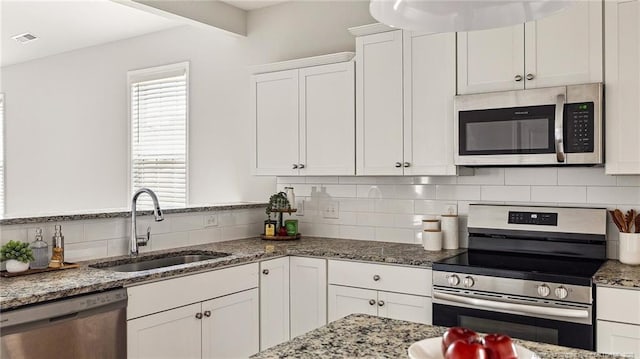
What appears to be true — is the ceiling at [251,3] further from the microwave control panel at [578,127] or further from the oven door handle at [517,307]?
the oven door handle at [517,307]

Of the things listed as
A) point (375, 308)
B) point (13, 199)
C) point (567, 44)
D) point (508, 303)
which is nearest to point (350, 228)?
point (375, 308)

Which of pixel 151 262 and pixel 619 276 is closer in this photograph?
pixel 619 276

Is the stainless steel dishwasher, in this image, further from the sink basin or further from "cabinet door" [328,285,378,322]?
"cabinet door" [328,285,378,322]

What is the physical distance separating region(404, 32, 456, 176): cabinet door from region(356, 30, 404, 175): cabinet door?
0.20ft

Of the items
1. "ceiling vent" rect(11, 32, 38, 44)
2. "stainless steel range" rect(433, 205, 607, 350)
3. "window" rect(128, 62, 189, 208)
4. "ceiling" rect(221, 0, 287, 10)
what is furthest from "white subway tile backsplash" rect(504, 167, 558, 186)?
"ceiling vent" rect(11, 32, 38, 44)

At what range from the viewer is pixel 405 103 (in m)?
3.26

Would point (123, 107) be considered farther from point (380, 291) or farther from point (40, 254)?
point (380, 291)

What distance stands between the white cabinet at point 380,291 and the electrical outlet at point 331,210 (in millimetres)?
754

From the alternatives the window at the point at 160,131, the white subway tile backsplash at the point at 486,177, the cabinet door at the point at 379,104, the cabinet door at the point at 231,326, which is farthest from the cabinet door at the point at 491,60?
the window at the point at 160,131

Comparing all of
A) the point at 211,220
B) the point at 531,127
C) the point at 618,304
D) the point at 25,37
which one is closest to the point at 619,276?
the point at 618,304

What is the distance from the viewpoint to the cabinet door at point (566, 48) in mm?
2699

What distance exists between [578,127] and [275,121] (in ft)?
6.39

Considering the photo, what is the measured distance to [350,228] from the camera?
3889 mm

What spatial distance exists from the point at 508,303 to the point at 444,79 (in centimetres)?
129
